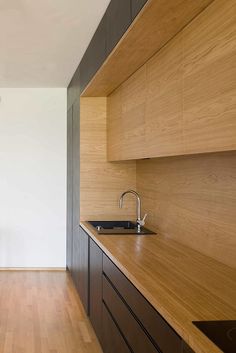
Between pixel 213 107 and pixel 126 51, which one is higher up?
pixel 126 51

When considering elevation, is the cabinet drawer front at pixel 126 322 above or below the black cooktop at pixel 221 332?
below

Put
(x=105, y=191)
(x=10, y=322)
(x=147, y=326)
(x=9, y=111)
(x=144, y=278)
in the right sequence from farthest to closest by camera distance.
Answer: (x=9, y=111)
(x=105, y=191)
(x=10, y=322)
(x=144, y=278)
(x=147, y=326)

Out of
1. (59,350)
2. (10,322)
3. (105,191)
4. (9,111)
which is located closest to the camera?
(59,350)

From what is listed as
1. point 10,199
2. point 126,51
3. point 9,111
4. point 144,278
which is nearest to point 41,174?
point 10,199

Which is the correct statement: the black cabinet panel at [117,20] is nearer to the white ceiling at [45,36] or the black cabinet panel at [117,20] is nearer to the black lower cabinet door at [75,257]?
the white ceiling at [45,36]

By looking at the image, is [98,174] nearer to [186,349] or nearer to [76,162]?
[76,162]

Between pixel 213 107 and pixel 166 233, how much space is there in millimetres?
1797

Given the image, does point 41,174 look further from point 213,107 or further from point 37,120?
point 213,107

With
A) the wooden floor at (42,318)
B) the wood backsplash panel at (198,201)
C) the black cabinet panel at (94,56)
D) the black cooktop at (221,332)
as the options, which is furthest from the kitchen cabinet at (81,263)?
the black cooktop at (221,332)

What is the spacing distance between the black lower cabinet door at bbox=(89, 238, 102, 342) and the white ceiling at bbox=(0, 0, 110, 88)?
181 cm

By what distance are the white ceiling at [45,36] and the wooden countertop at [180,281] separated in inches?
69.0

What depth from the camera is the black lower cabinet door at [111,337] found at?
2.45 metres

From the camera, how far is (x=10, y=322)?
3994mm

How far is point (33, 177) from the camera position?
6.24 m
